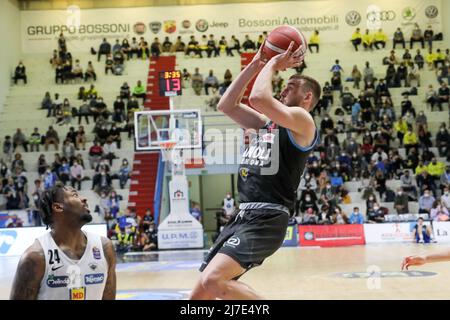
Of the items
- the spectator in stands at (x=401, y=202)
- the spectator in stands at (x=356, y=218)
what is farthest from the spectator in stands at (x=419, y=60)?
the spectator in stands at (x=356, y=218)

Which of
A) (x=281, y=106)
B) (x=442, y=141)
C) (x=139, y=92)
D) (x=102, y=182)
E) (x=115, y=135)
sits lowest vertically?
(x=102, y=182)

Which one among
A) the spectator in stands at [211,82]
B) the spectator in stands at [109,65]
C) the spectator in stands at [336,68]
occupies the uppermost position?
the spectator in stands at [109,65]

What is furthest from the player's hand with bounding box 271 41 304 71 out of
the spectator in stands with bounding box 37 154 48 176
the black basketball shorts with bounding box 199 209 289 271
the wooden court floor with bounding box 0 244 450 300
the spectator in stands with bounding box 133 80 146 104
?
the spectator in stands with bounding box 133 80 146 104

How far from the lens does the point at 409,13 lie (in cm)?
3266

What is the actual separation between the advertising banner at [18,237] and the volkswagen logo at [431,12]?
21.4 metres

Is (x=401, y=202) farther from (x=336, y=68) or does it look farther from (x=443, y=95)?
(x=336, y=68)

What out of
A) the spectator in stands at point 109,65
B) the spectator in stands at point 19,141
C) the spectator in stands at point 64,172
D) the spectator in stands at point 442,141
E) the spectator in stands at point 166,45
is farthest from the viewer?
the spectator in stands at point 166,45

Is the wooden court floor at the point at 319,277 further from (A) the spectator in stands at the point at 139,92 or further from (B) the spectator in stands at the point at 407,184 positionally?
(A) the spectator in stands at the point at 139,92

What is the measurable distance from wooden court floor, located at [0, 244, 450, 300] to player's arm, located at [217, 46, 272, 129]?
16.2 ft

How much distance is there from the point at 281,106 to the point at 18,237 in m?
16.2

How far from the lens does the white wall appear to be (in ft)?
101

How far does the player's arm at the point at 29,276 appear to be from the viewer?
376 cm

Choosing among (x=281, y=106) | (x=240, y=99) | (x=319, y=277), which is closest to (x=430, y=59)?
(x=319, y=277)

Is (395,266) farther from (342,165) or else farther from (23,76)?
(23,76)
